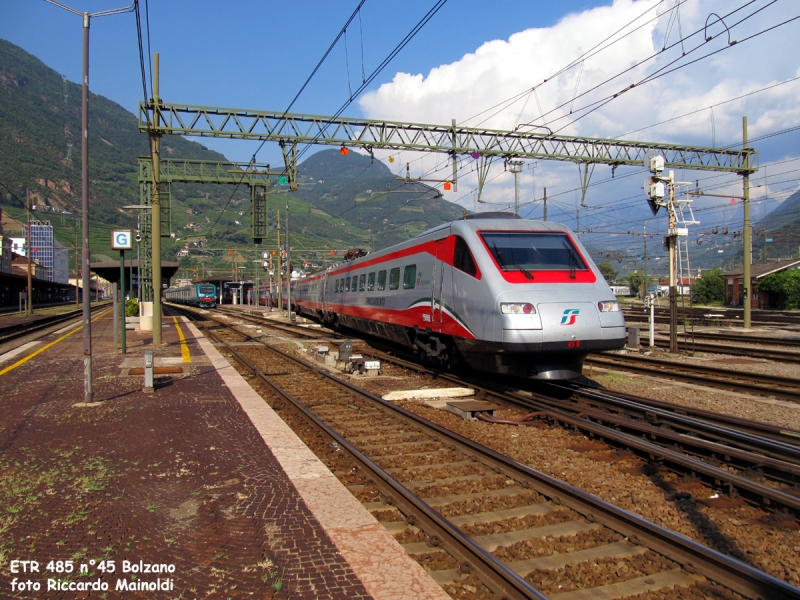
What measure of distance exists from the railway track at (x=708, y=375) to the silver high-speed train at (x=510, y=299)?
3.37 metres

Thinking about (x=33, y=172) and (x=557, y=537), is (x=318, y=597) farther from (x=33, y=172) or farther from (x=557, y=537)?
(x=33, y=172)

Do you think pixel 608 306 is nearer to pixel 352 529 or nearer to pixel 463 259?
pixel 463 259

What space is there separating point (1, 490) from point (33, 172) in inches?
7700

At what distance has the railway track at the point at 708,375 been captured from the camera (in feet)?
34.3

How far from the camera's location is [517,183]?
31.5m

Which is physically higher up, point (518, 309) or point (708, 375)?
point (518, 309)

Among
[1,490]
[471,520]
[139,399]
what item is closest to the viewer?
[471,520]

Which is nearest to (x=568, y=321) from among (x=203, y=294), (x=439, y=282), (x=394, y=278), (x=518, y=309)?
(x=518, y=309)

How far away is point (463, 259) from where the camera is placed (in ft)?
32.8

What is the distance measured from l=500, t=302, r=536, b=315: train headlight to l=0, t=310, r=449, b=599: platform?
11.7 feet

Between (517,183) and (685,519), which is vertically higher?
(517,183)

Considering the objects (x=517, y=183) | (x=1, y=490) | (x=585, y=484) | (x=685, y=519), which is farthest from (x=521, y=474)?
(x=517, y=183)

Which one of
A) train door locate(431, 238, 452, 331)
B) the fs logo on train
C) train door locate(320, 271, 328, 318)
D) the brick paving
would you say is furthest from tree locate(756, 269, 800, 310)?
the brick paving

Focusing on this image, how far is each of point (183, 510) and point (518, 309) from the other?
5.39 meters
